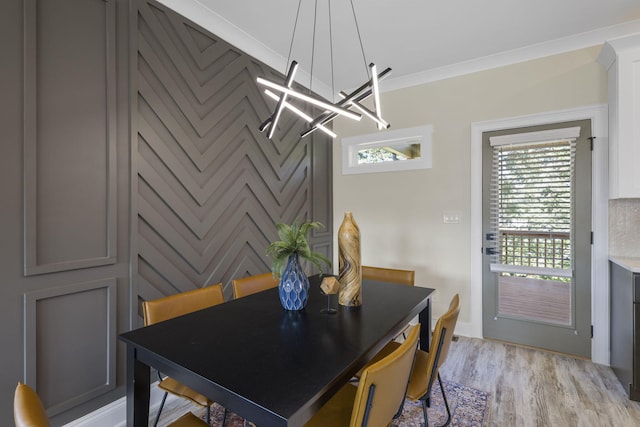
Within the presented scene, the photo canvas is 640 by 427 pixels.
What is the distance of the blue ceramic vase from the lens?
5.29 ft

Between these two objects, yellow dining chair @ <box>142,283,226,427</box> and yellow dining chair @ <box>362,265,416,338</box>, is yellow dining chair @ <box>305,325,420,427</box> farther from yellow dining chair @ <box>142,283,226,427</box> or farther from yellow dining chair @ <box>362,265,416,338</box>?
yellow dining chair @ <box>362,265,416,338</box>

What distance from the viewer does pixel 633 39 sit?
7.52 ft

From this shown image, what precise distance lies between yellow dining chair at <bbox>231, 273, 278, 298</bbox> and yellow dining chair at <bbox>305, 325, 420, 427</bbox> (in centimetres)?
100

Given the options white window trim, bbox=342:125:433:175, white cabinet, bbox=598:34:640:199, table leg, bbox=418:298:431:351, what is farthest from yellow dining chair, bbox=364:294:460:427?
white window trim, bbox=342:125:433:175

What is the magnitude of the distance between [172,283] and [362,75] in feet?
9.45

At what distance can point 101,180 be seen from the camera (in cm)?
177

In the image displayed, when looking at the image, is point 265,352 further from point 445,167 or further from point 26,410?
point 445,167

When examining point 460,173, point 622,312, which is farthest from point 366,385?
point 460,173

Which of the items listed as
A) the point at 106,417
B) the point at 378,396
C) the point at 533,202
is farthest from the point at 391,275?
the point at 106,417

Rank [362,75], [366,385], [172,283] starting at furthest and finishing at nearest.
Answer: [362,75] → [172,283] → [366,385]

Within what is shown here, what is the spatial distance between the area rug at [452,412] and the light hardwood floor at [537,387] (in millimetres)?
63

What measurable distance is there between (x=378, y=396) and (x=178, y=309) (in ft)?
4.06

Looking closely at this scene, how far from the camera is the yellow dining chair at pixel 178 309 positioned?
1424 mm

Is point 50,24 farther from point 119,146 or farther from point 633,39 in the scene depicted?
point 633,39
